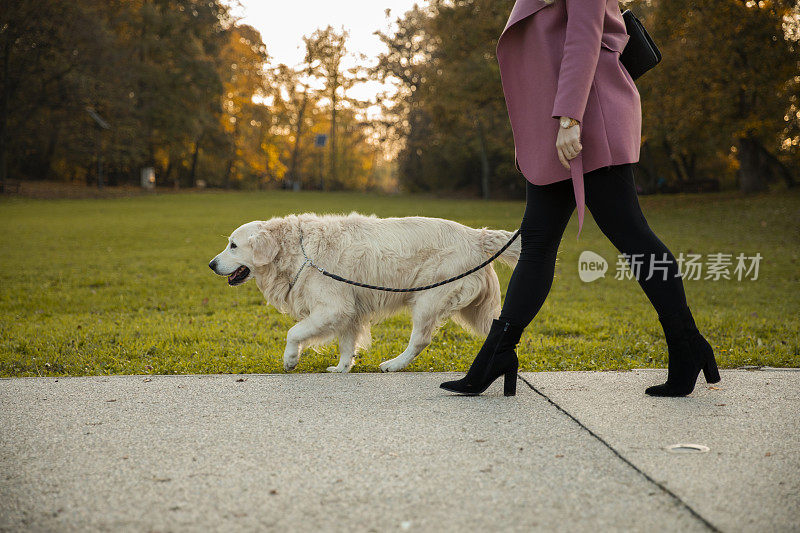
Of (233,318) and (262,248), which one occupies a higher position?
(262,248)

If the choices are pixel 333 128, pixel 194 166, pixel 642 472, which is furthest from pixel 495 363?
pixel 333 128

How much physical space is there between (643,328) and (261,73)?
2363 inches

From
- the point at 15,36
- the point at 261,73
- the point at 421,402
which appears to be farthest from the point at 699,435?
the point at 261,73

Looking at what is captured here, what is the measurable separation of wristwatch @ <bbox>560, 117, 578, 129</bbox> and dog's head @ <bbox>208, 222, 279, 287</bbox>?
2.39 meters

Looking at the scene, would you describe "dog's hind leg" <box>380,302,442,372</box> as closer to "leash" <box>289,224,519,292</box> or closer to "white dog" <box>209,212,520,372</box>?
"white dog" <box>209,212,520,372</box>

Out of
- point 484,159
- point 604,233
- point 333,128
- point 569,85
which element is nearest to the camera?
point 569,85

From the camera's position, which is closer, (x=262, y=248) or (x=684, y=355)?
(x=684, y=355)

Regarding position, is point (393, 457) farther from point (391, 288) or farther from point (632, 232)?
point (391, 288)

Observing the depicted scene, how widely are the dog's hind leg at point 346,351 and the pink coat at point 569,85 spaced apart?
1940 millimetres

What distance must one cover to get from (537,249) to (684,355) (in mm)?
901

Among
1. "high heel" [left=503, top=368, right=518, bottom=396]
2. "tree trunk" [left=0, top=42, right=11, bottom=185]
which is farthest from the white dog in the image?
"tree trunk" [left=0, top=42, right=11, bottom=185]

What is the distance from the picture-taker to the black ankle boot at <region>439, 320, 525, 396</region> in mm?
3373

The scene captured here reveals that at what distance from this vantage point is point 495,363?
11.2ft

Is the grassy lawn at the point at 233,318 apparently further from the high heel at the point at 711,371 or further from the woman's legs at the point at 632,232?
the woman's legs at the point at 632,232
